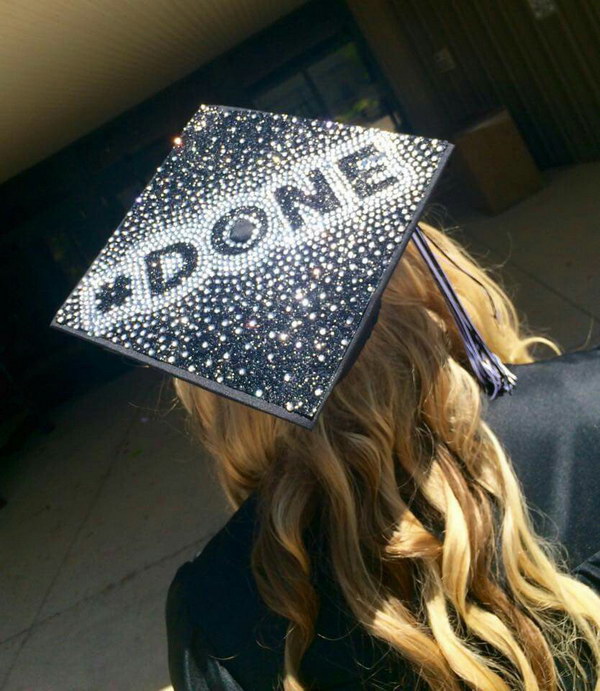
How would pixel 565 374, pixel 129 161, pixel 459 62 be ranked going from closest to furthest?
pixel 565 374, pixel 459 62, pixel 129 161

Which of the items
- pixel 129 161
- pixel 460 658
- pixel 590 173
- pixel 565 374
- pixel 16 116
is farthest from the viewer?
pixel 129 161

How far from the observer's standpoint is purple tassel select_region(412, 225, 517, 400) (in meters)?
1.18

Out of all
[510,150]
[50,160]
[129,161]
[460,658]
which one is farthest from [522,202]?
[460,658]

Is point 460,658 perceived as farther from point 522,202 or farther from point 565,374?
point 522,202

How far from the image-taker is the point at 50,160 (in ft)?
21.2

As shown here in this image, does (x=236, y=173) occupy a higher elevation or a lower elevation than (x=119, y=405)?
higher

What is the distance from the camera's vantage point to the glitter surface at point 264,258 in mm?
1058

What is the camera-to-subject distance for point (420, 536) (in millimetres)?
1015

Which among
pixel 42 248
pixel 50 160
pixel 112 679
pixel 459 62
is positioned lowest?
pixel 112 679

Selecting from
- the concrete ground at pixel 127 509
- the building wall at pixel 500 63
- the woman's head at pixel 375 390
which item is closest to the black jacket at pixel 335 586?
the woman's head at pixel 375 390

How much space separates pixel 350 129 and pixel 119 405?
5.49 metres

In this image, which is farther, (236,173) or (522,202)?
(522,202)

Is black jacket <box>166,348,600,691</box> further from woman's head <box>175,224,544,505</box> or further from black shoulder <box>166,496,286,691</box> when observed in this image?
woman's head <box>175,224,544,505</box>

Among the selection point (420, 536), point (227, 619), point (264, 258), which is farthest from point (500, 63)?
point (227, 619)
